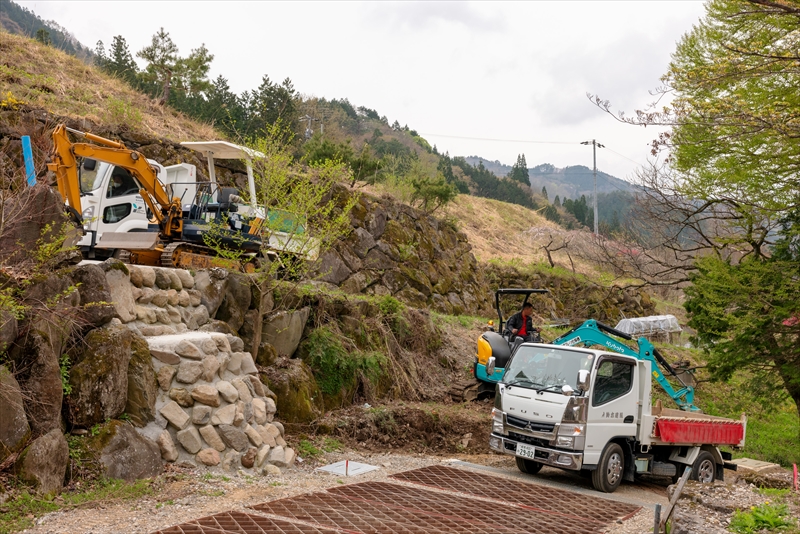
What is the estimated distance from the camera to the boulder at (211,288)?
11.2m

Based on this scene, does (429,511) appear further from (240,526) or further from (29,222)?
(29,222)

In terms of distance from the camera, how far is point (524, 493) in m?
9.35

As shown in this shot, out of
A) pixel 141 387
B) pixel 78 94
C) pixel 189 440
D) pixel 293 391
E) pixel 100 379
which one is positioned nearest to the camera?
pixel 100 379

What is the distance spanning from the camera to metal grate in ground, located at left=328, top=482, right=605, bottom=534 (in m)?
7.61

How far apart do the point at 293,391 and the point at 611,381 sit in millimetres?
5290

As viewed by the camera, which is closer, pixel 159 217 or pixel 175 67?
pixel 159 217

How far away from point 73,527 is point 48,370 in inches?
72.2

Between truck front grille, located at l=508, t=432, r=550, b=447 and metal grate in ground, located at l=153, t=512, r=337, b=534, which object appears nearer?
metal grate in ground, located at l=153, t=512, r=337, b=534

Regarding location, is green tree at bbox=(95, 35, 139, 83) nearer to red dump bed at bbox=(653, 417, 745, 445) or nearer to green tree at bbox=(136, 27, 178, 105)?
green tree at bbox=(136, 27, 178, 105)

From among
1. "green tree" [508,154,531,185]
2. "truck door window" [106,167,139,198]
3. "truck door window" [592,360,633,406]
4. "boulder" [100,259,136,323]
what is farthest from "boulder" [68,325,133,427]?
"green tree" [508,154,531,185]

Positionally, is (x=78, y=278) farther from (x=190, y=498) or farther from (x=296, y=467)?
(x=296, y=467)

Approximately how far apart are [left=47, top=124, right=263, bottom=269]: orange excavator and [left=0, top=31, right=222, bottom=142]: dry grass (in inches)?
245

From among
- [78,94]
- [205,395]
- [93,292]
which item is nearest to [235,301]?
[205,395]

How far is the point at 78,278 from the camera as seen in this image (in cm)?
825
